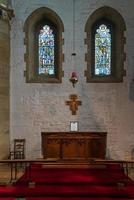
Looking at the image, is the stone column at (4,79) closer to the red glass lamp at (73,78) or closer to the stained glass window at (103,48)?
the red glass lamp at (73,78)

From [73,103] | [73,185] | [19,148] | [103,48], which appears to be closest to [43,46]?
[103,48]

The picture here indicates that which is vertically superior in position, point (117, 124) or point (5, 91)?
point (5, 91)

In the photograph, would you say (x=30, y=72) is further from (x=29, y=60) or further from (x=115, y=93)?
(x=115, y=93)

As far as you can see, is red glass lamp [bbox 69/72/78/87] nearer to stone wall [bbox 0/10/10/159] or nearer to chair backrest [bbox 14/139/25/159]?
stone wall [bbox 0/10/10/159]

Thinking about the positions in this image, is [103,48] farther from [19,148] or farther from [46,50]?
[19,148]

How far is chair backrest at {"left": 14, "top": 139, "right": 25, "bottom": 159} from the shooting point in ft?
51.8

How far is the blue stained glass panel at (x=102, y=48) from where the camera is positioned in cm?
1675

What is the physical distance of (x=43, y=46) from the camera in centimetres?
1689

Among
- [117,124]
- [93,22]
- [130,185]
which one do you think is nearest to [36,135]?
[117,124]

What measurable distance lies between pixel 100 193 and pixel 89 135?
6.73m

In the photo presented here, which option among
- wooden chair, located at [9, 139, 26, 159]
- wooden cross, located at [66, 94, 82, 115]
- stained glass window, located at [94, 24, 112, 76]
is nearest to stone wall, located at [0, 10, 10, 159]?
wooden chair, located at [9, 139, 26, 159]

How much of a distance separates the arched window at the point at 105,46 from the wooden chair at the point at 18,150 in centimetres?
368

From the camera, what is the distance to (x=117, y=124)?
1602cm

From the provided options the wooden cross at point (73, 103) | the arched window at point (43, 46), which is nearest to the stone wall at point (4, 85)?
the arched window at point (43, 46)
